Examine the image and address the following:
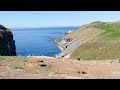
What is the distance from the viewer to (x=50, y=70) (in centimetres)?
1914

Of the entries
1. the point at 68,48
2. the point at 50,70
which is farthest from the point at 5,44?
the point at 50,70

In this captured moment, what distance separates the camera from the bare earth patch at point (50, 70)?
17595mm

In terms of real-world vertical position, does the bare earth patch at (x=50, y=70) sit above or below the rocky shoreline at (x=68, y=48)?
above

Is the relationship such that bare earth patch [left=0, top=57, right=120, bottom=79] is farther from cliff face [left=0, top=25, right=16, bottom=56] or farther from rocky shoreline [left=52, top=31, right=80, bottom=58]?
cliff face [left=0, top=25, right=16, bottom=56]

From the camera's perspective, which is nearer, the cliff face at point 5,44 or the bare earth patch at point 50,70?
the bare earth patch at point 50,70

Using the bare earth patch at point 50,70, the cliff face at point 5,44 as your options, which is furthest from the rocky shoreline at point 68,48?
the bare earth patch at point 50,70

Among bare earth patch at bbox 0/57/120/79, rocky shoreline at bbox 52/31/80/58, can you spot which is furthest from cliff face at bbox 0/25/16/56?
bare earth patch at bbox 0/57/120/79

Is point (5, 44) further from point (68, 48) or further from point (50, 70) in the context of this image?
point (50, 70)

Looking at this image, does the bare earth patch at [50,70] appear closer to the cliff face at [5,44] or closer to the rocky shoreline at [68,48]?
the rocky shoreline at [68,48]

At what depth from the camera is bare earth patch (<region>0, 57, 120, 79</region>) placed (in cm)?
1760
